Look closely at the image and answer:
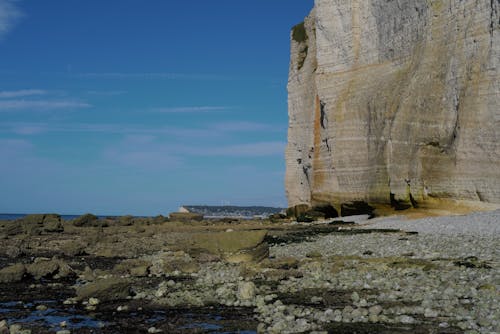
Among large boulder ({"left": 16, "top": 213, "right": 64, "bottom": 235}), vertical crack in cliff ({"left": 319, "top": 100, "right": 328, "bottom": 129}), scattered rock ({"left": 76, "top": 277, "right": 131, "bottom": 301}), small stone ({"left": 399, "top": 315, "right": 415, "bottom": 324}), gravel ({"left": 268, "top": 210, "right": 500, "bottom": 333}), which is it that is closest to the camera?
small stone ({"left": 399, "top": 315, "right": 415, "bottom": 324})

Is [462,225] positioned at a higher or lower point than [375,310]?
higher

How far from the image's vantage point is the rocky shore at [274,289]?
25.5ft

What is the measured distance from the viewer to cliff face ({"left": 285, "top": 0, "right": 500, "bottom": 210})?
23734 millimetres

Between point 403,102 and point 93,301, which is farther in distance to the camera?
point 403,102

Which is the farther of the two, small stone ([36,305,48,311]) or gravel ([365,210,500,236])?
gravel ([365,210,500,236])

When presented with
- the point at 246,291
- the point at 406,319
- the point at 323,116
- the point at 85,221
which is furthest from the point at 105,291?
the point at 85,221

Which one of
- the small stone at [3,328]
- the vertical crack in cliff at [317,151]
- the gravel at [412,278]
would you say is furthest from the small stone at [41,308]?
the vertical crack in cliff at [317,151]

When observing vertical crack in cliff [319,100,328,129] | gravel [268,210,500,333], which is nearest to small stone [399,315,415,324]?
gravel [268,210,500,333]

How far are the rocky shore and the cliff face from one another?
24.0ft

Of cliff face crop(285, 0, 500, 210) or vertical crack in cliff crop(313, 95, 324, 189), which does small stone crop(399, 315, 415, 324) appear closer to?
cliff face crop(285, 0, 500, 210)

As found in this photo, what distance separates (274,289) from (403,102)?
21105mm

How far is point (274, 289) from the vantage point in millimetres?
10656

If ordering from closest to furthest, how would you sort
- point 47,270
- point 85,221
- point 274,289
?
point 274,289
point 47,270
point 85,221

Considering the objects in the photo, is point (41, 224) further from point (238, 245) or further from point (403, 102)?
point (403, 102)
